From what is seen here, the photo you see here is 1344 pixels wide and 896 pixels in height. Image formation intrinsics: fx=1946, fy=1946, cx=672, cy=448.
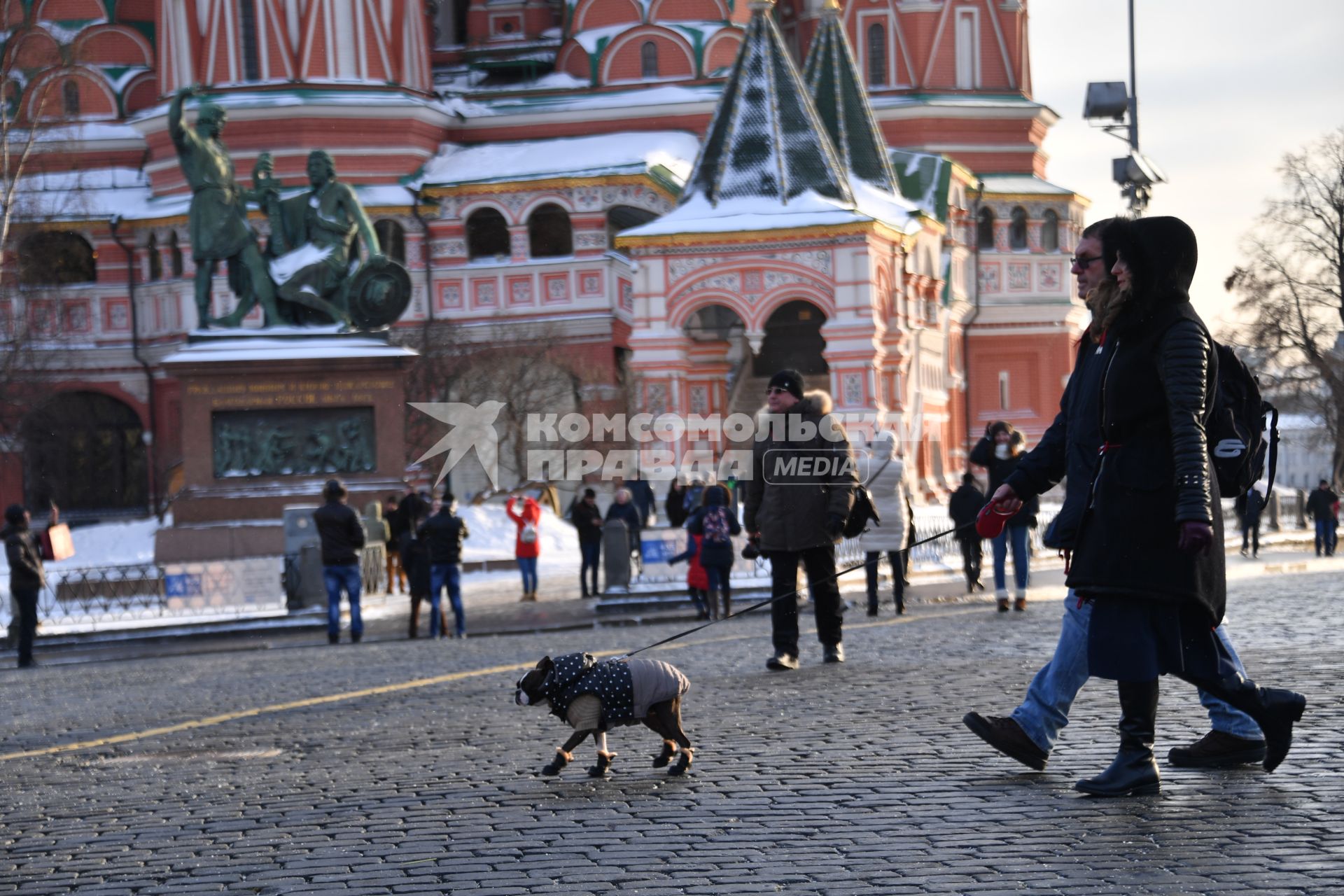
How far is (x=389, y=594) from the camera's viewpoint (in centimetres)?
2472

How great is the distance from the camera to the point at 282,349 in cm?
2341

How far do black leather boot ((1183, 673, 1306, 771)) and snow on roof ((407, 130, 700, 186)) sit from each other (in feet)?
123

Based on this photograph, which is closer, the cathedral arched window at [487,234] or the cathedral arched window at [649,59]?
the cathedral arched window at [487,234]

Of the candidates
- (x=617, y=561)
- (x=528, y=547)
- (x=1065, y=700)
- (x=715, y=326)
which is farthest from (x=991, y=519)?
(x=715, y=326)

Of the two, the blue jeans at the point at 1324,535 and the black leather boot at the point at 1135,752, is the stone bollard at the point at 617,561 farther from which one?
the black leather boot at the point at 1135,752

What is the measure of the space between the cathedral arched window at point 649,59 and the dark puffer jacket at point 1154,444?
4226cm

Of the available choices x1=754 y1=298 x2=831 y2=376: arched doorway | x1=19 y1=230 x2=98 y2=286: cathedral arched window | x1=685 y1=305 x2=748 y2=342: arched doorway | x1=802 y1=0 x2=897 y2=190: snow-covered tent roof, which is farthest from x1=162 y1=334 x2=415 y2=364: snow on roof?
x1=19 y1=230 x2=98 y2=286: cathedral arched window

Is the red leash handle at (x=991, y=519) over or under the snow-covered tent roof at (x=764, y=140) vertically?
under

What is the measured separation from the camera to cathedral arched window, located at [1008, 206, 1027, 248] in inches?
2087

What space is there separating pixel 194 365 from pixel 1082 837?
18.6 meters

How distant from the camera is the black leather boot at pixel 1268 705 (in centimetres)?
677

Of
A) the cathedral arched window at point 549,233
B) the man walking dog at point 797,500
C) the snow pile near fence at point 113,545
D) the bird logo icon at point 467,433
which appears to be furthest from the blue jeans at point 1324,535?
the cathedral arched window at point 549,233

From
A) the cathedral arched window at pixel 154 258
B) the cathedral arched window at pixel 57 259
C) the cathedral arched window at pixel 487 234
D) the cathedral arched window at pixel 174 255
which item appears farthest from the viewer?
the cathedral arched window at pixel 154 258

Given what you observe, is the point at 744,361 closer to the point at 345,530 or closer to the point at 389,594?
the point at 389,594
